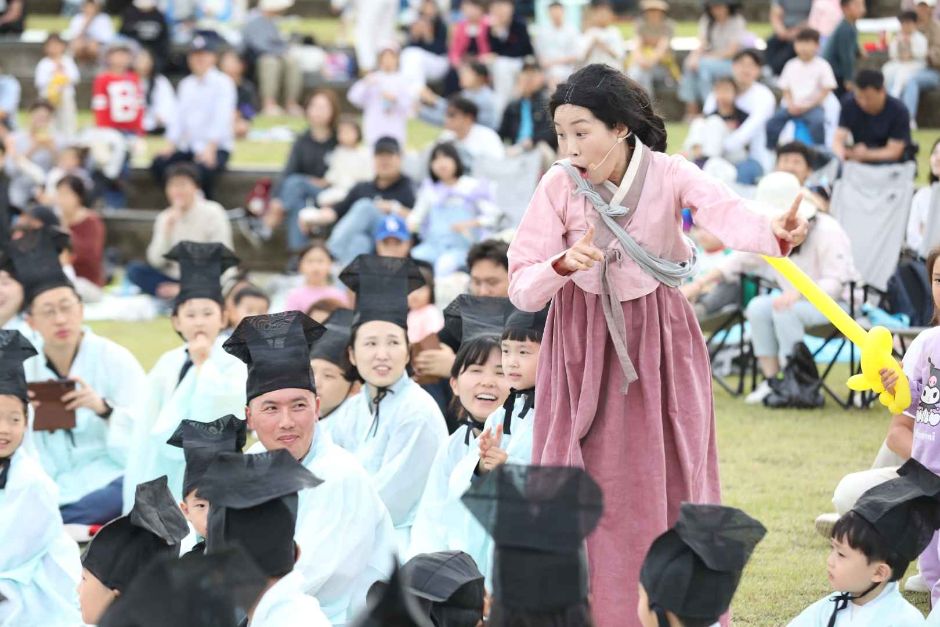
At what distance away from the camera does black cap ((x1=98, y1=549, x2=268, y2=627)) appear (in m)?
2.84

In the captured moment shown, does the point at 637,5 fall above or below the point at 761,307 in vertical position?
above

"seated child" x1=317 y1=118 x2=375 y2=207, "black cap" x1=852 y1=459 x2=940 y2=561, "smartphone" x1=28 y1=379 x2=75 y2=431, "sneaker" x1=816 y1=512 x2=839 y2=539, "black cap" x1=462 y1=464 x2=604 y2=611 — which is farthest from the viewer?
"seated child" x1=317 y1=118 x2=375 y2=207

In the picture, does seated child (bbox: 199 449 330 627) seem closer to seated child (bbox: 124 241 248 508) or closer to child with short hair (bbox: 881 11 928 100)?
seated child (bbox: 124 241 248 508)

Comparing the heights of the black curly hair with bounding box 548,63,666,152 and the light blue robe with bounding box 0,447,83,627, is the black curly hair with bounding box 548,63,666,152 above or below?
above

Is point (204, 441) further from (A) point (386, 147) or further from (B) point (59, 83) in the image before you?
(B) point (59, 83)

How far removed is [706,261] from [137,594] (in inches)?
266

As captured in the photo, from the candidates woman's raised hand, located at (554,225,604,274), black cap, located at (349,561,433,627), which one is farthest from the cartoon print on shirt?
black cap, located at (349,561,433,627)

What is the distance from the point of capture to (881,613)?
4129 millimetres

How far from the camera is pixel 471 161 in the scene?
1104 cm

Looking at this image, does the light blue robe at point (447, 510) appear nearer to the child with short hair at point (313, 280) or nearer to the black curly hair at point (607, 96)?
the black curly hair at point (607, 96)

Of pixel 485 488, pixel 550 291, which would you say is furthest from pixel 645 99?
pixel 485 488

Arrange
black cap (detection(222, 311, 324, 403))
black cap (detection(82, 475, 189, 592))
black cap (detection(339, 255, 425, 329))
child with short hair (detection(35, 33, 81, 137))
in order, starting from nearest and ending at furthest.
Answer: black cap (detection(82, 475, 189, 592)) < black cap (detection(222, 311, 324, 403)) < black cap (detection(339, 255, 425, 329)) < child with short hair (detection(35, 33, 81, 137))

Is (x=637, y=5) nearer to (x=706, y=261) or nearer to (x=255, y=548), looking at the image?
(x=706, y=261)

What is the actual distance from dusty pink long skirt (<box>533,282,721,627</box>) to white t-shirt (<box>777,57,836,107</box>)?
7.86 metres
